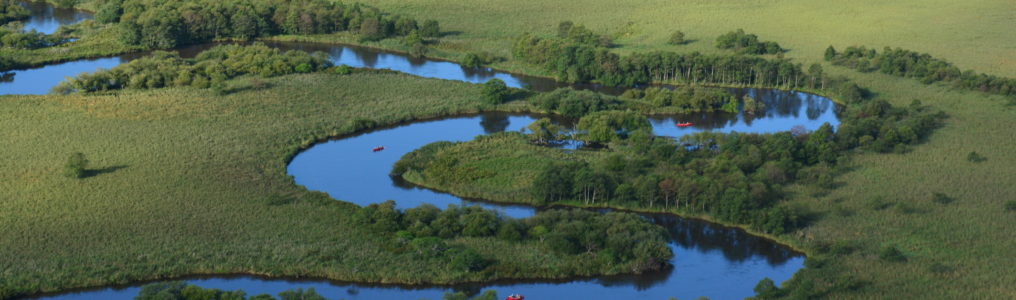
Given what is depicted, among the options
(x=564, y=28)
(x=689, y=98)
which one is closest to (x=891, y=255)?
(x=689, y=98)

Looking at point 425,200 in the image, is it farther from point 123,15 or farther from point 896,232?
point 123,15

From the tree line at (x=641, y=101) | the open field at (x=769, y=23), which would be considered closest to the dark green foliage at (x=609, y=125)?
the tree line at (x=641, y=101)

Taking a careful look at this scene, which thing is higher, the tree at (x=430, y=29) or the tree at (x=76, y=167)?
the tree at (x=430, y=29)

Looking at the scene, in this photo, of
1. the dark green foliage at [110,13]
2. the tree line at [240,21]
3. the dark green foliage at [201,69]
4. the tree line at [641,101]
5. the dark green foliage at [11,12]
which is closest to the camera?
the tree line at [641,101]

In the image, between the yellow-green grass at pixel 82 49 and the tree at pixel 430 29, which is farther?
the tree at pixel 430 29

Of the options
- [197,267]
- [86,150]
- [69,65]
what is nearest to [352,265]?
[197,267]

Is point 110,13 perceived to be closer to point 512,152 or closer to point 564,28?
point 564,28

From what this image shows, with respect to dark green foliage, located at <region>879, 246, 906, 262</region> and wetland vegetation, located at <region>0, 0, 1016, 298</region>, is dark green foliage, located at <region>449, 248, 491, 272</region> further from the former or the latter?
dark green foliage, located at <region>879, 246, 906, 262</region>

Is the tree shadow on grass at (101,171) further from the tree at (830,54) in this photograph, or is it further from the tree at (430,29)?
the tree at (830,54)
